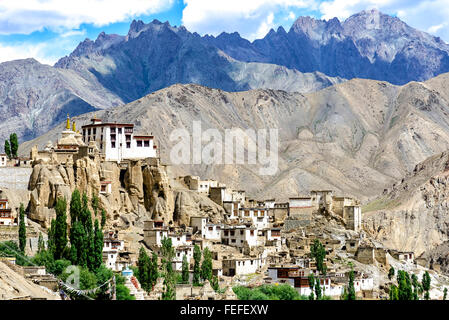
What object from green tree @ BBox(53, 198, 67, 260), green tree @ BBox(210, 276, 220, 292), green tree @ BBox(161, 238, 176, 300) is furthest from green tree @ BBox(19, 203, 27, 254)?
green tree @ BBox(210, 276, 220, 292)

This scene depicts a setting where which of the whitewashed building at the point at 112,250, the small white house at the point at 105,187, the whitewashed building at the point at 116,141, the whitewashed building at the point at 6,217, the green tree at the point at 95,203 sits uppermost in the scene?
the whitewashed building at the point at 116,141

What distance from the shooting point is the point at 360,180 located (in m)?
183

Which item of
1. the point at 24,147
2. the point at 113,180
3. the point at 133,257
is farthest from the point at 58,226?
the point at 24,147

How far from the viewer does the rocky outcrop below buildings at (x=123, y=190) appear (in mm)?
71125

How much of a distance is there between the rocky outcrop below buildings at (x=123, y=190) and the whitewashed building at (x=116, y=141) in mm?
2246

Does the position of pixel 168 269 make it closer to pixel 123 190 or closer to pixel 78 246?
pixel 78 246

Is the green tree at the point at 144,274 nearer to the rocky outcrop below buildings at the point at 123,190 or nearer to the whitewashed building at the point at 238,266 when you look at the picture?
the whitewashed building at the point at 238,266

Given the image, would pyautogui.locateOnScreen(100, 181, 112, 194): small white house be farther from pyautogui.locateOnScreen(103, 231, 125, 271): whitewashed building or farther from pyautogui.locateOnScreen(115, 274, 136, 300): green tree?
pyautogui.locateOnScreen(115, 274, 136, 300): green tree

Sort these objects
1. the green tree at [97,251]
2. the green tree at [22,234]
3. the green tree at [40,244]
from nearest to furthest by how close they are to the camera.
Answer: the green tree at [97,251]
the green tree at [40,244]
the green tree at [22,234]

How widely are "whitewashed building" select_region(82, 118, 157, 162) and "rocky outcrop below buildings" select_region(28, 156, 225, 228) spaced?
7.37 ft

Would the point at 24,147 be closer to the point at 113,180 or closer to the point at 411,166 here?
the point at 411,166

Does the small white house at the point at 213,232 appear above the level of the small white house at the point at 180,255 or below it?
above

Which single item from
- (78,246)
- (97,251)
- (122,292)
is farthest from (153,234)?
(122,292)

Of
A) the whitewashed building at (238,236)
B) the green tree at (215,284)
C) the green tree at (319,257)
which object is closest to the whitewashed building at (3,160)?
the whitewashed building at (238,236)
